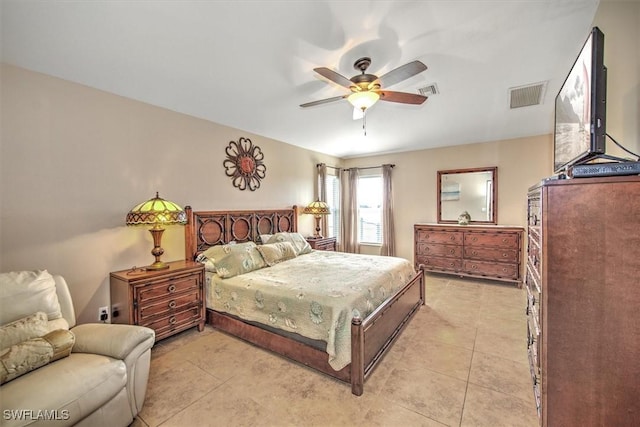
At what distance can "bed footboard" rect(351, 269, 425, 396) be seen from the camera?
78.2 inches

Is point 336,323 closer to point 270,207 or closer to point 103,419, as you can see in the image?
point 103,419

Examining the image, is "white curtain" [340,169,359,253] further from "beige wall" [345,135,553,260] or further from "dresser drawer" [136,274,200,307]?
"dresser drawer" [136,274,200,307]

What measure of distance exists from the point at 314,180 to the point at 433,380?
14.0 ft

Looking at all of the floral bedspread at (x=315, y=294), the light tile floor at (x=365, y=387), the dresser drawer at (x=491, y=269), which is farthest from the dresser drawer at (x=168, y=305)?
the dresser drawer at (x=491, y=269)

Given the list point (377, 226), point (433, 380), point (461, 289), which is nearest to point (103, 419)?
point (433, 380)

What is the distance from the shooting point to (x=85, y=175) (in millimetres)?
2590

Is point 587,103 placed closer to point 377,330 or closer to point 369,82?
point 369,82

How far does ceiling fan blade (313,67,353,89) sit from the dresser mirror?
3797 mm

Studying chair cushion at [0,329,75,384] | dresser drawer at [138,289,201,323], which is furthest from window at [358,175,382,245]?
chair cushion at [0,329,75,384]

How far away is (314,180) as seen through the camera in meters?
5.70

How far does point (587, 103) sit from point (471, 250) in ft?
12.5

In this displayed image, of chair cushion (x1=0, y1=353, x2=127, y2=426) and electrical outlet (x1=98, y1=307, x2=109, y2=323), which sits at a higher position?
chair cushion (x1=0, y1=353, x2=127, y2=426)

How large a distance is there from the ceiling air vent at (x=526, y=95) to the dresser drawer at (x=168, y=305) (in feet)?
14.7

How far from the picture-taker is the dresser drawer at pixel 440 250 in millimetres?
4805
